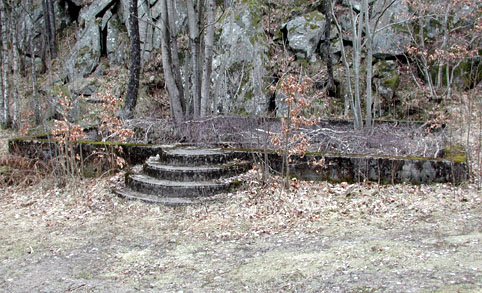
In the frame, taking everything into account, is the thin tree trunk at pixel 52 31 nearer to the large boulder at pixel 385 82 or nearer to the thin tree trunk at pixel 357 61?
the large boulder at pixel 385 82

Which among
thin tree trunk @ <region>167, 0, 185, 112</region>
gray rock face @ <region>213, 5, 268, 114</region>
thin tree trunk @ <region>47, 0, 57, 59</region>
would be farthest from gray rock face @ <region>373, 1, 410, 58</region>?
thin tree trunk @ <region>47, 0, 57, 59</region>

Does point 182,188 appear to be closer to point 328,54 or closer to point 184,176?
point 184,176

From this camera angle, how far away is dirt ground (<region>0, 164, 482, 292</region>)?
371 cm

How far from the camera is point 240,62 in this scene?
13.8 m

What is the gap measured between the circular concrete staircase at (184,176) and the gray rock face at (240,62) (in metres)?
5.33

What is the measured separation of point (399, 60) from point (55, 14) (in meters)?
18.1

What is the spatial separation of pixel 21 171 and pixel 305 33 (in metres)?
10.7

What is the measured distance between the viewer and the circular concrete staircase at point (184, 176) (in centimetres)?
633

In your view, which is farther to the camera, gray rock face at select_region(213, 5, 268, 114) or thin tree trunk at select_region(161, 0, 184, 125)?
gray rock face at select_region(213, 5, 268, 114)

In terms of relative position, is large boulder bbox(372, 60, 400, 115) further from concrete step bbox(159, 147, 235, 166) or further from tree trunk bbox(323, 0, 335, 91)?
concrete step bbox(159, 147, 235, 166)

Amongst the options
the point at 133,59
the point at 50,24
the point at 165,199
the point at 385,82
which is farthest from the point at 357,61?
the point at 50,24

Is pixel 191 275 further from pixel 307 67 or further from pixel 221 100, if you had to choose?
pixel 307 67

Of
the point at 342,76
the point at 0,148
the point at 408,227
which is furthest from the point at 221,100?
the point at 408,227

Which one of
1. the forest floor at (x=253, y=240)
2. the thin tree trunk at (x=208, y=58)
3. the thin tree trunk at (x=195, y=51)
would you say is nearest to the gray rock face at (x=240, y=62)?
the thin tree trunk at (x=195, y=51)
